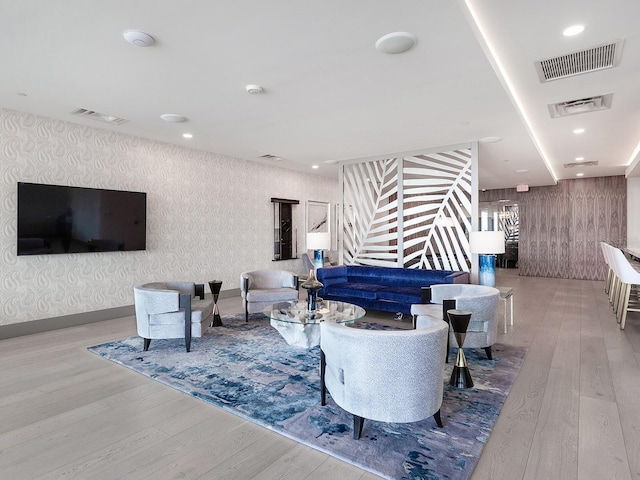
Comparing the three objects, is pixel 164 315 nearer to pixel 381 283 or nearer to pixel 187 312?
pixel 187 312

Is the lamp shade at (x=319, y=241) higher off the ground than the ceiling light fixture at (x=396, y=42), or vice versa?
the ceiling light fixture at (x=396, y=42)

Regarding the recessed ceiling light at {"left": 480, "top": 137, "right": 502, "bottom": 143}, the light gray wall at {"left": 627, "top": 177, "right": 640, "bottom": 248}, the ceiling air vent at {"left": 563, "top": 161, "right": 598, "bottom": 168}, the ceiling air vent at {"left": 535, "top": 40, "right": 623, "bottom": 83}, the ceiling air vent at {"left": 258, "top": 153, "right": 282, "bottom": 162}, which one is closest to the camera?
the ceiling air vent at {"left": 535, "top": 40, "right": 623, "bottom": 83}

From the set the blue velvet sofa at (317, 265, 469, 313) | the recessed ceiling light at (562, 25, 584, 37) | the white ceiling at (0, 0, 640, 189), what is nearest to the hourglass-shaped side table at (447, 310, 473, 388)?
the blue velvet sofa at (317, 265, 469, 313)

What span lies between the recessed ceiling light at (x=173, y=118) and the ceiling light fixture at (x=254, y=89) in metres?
1.36

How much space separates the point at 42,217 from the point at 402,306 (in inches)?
196

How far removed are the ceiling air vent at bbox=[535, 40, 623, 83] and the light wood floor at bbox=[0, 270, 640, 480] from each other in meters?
2.83

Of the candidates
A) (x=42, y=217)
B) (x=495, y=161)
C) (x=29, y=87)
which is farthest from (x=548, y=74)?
(x=42, y=217)

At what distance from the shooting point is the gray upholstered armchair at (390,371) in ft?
6.81

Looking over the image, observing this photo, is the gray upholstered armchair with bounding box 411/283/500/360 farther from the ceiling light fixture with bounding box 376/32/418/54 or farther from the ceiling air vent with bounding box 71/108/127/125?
the ceiling air vent with bounding box 71/108/127/125

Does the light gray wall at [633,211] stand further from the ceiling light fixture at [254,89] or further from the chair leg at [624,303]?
the ceiling light fixture at [254,89]

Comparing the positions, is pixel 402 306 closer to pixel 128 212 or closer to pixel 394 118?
pixel 394 118

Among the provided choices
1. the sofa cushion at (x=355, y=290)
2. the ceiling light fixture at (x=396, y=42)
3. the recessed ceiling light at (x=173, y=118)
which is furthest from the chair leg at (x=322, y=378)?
the recessed ceiling light at (x=173, y=118)

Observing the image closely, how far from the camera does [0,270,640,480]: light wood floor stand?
1.97 metres

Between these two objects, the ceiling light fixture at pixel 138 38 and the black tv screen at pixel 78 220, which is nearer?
the ceiling light fixture at pixel 138 38
